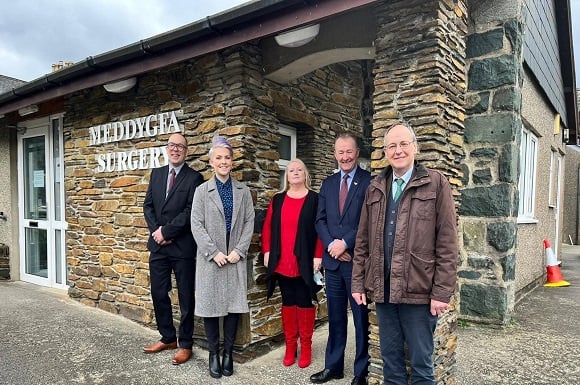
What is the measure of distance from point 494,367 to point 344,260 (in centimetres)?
163

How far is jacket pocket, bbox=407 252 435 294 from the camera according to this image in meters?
2.36

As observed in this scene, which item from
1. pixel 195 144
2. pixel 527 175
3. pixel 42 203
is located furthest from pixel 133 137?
pixel 527 175

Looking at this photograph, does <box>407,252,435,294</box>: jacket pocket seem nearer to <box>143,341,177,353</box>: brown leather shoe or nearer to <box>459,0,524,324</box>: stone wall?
<box>459,0,524,324</box>: stone wall

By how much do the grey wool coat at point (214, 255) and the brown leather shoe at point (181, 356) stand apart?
54 centimetres

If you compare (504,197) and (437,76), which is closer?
(437,76)

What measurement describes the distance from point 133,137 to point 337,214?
8.91 feet

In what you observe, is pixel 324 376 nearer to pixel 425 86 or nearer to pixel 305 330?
pixel 305 330

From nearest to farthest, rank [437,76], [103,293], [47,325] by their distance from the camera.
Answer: [437,76]
[47,325]
[103,293]

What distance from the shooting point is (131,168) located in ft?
15.6

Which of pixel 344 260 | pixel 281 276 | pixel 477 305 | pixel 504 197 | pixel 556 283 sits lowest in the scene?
pixel 556 283

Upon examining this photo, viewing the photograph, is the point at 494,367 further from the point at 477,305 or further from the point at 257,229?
the point at 257,229

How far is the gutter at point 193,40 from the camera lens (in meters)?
2.99

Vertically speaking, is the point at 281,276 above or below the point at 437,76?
below

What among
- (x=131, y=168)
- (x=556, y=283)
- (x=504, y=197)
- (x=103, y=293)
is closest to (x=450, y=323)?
(x=504, y=197)
